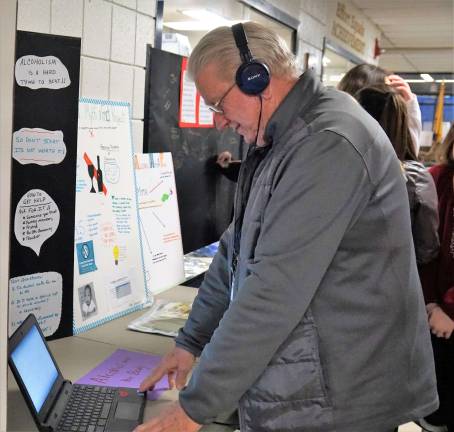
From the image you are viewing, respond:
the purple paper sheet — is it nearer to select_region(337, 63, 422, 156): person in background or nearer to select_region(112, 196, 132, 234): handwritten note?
select_region(112, 196, 132, 234): handwritten note

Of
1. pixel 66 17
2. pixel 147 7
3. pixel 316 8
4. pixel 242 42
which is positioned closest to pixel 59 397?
pixel 242 42

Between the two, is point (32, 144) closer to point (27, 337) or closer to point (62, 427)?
point (27, 337)

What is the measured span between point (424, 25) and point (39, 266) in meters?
5.89

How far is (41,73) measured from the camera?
4.84 ft

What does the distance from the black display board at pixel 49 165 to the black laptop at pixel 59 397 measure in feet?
0.94

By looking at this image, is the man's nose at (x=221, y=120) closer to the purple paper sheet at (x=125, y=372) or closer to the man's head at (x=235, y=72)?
the man's head at (x=235, y=72)

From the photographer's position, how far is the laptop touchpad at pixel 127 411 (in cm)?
121

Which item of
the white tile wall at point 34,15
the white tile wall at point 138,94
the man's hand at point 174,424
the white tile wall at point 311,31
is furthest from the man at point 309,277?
the white tile wall at point 311,31

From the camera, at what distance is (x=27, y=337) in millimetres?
1224

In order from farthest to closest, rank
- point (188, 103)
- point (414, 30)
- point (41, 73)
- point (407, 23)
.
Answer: point (414, 30) < point (407, 23) < point (188, 103) < point (41, 73)

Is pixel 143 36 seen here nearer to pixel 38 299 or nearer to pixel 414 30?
pixel 38 299

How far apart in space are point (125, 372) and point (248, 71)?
794 millimetres

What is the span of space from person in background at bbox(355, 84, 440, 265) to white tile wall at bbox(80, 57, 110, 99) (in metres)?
0.91

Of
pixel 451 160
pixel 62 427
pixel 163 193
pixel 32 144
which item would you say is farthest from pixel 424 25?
pixel 62 427
